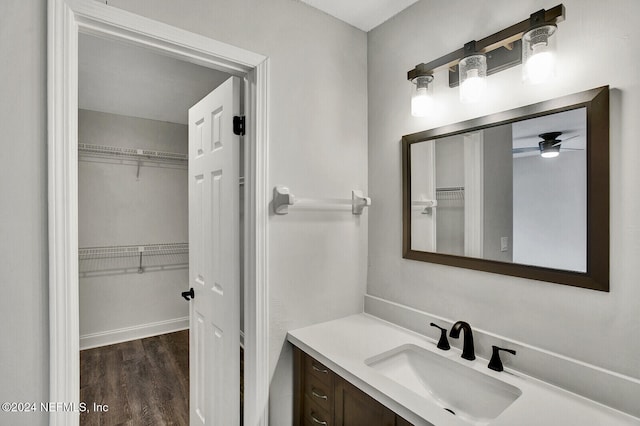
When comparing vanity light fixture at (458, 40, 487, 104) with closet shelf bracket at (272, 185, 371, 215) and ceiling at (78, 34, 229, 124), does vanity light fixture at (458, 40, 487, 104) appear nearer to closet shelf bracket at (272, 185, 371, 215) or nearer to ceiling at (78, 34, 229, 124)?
closet shelf bracket at (272, 185, 371, 215)

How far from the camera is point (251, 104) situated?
4.95 ft

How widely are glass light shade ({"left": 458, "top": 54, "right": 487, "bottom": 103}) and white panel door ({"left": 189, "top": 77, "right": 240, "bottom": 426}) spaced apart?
3.31 ft

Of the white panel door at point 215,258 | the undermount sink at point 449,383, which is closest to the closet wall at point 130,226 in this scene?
the white panel door at point 215,258

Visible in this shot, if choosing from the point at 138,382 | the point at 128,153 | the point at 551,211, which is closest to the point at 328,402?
the point at 551,211

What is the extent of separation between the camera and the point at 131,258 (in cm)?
357

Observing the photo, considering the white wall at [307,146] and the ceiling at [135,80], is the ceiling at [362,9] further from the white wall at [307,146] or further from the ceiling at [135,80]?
the ceiling at [135,80]

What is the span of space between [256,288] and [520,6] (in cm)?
156

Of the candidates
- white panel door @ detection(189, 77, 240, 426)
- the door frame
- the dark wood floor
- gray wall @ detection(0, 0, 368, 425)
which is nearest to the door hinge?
white panel door @ detection(189, 77, 240, 426)

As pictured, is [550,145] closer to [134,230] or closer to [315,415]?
[315,415]

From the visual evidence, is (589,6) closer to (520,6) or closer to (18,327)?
(520,6)

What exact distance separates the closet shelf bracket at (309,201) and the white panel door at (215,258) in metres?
0.21

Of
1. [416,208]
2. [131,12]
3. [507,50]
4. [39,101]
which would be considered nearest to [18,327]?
[39,101]

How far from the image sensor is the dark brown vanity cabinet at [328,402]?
1.13 m

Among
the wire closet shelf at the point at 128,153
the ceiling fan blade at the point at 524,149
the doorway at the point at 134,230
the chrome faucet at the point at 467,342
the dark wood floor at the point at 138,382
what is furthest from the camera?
the wire closet shelf at the point at 128,153
